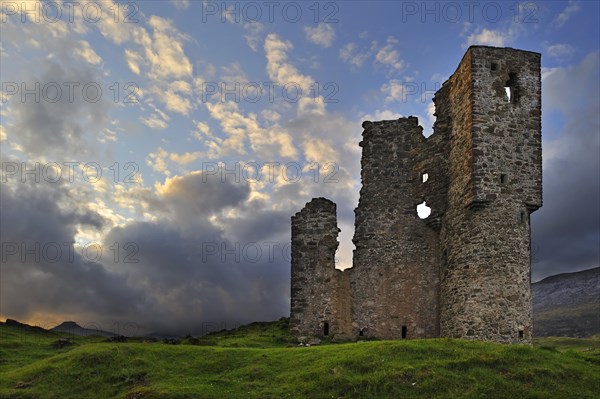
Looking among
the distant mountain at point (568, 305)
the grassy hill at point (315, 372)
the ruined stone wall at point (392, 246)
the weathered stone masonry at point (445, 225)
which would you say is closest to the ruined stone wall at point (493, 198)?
the weathered stone masonry at point (445, 225)

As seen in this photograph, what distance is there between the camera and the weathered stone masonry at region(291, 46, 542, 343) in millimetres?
31922

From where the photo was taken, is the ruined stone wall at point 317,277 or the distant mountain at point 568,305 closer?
the ruined stone wall at point 317,277

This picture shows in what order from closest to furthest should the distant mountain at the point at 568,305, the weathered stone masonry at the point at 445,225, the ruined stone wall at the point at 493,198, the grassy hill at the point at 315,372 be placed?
the grassy hill at the point at 315,372, the ruined stone wall at the point at 493,198, the weathered stone masonry at the point at 445,225, the distant mountain at the point at 568,305

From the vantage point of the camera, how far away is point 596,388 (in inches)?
897

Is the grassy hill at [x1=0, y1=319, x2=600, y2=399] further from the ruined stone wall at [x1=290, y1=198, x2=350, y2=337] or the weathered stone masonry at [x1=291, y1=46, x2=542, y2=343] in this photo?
the ruined stone wall at [x1=290, y1=198, x2=350, y2=337]

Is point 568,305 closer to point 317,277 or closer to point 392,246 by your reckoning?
point 392,246

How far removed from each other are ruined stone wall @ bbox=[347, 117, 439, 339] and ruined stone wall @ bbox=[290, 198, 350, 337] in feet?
3.24

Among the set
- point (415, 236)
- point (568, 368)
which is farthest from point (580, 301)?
point (568, 368)

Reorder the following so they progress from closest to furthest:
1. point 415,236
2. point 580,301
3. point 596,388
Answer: point 596,388 → point 415,236 → point 580,301

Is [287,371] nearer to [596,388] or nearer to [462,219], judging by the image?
[596,388]

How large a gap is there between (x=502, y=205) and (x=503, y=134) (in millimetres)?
3930

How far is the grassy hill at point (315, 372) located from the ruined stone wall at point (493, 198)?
4.95 metres

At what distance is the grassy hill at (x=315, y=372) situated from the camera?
72.8 feet

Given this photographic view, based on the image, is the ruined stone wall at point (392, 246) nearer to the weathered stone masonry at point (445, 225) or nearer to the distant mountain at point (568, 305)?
the weathered stone masonry at point (445, 225)
